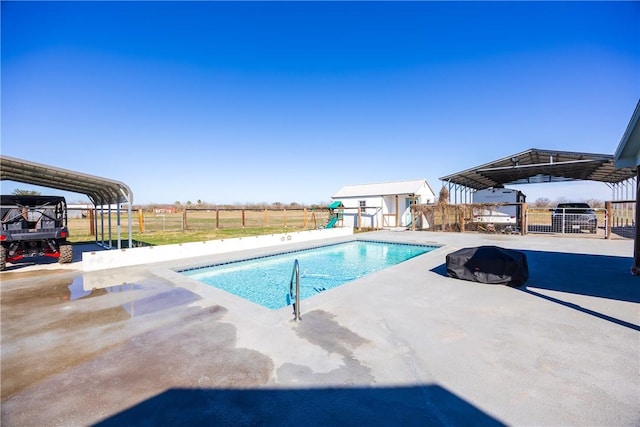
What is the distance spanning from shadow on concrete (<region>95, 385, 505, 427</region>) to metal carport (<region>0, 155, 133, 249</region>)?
6.98 meters

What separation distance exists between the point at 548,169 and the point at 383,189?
10938 millimetres

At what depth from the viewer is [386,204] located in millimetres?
21234

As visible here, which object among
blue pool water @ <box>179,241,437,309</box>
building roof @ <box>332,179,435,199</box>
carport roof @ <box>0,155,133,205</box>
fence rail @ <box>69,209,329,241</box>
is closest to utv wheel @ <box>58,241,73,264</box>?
carport roof @ <box>0,155,133,205</box>

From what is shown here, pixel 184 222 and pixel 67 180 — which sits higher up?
pixel 67 180

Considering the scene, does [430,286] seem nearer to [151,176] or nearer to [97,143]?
[97,143]

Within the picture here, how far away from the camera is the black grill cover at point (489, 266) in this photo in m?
6.03

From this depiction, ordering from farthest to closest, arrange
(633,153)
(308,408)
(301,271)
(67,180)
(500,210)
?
1. (500,210)
2. (301,271)
3. (67,180)
4. (633,153)
5. (308,408)

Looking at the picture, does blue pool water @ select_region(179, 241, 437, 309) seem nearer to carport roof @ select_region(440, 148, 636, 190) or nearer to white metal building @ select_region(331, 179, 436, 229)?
white metal building @ select_region(331, 179, 436, 229)

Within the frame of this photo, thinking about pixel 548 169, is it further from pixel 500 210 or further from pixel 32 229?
pixel 32 229

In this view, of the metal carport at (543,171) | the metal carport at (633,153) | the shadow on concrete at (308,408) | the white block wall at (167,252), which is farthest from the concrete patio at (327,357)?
the metal carport at (543,171)

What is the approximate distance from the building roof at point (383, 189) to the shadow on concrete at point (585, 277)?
11.8 m

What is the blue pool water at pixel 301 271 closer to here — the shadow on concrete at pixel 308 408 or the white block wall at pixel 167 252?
the white block wall at pixel 167 252

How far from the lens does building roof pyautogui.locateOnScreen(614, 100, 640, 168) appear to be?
5.48 m

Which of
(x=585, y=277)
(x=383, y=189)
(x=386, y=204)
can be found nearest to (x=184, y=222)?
(x=386, y=204)
